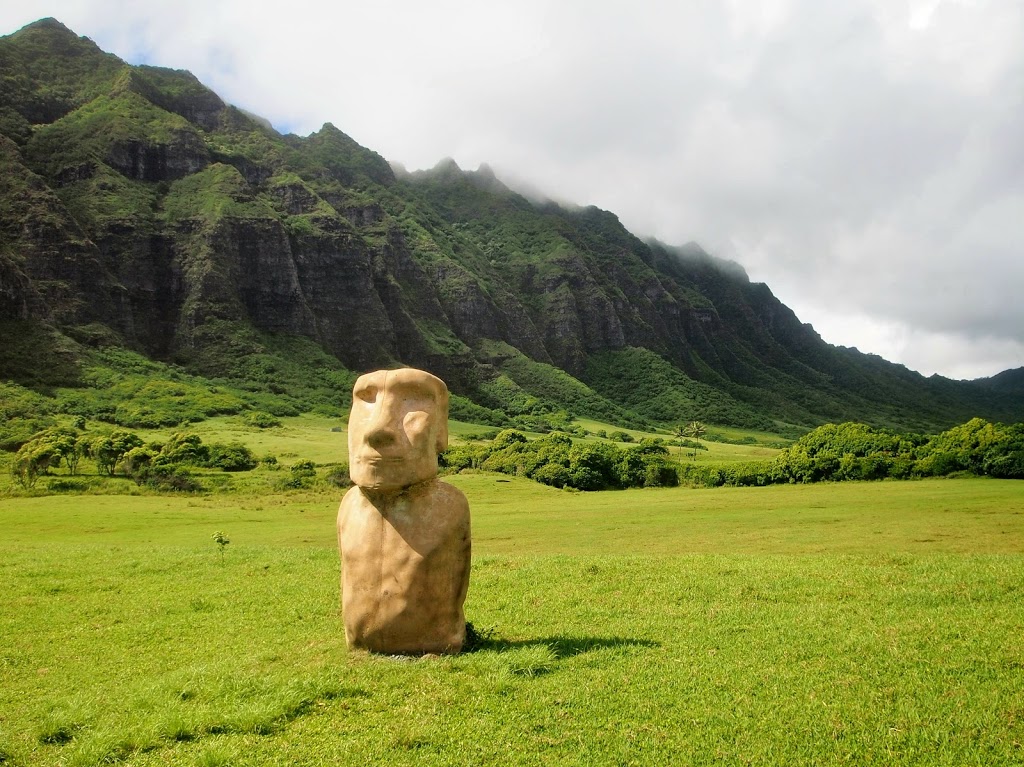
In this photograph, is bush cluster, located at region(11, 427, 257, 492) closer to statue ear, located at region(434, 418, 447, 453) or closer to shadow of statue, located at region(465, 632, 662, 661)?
shadow of statue, located at region(465, 632, 662, 661)

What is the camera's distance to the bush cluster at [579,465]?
59719mm

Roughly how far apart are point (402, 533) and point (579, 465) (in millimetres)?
51407

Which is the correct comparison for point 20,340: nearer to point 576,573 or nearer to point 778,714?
point 576,573

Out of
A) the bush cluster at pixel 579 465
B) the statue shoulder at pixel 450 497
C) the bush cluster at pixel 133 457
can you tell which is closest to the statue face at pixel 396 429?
the statue shoulder at pixel 450 497

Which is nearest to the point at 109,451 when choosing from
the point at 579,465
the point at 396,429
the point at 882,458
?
the point at 579,465

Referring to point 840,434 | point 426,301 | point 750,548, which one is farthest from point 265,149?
point 750,548

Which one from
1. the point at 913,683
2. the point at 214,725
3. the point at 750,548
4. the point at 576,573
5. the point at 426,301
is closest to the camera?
the point at 214,725

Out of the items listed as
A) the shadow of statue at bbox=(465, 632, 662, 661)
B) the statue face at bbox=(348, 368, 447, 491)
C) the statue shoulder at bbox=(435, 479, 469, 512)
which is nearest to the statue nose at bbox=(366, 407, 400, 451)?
the statue face at bbox=(348, 368, 447, 491)

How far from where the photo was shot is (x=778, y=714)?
281 inches

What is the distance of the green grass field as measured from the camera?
258 inches

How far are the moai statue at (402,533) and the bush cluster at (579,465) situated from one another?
164 ft

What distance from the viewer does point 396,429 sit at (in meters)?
9.25

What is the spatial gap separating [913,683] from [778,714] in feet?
6.22

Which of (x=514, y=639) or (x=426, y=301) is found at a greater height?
(x=426, y=301)
